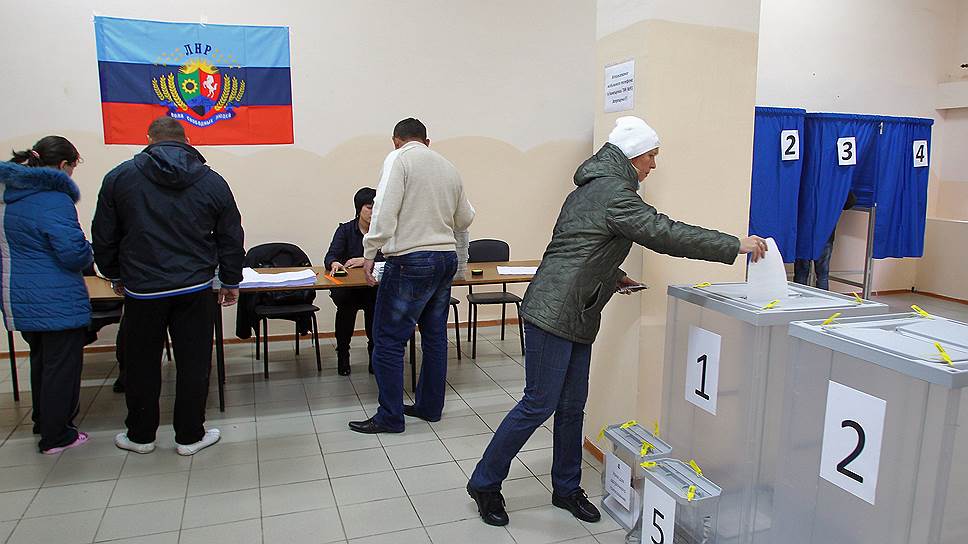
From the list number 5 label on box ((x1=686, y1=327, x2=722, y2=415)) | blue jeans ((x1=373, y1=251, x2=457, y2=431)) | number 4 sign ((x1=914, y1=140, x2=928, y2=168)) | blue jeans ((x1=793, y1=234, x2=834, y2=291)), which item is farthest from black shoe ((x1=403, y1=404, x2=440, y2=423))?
number 4 sign ((x1=914, y1=140, x2=928, y2=168))

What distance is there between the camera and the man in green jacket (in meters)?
2.13

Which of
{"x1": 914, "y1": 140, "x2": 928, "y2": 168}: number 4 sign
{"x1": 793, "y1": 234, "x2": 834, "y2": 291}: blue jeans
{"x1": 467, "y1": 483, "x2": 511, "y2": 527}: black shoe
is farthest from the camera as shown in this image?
{"x1": 914, "y1": 140, "x2": 928, "y2": 168}: number 4 sign

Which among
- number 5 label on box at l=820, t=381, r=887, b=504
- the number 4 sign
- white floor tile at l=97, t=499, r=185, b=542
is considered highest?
the number 4 sign

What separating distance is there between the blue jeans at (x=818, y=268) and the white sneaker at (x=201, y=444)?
502cm

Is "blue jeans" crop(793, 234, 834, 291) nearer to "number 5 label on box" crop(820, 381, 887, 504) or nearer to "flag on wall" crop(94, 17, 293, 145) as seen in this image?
"flag on wall" crop(94, 17, 293, 145)

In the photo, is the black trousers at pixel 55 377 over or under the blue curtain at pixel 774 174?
under

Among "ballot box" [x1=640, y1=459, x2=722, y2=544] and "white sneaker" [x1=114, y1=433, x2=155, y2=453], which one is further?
"white sneaker" [x1=114, y1=433, x2=155, y2=453]

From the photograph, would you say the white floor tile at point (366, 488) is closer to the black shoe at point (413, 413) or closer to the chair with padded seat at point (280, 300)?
the black shoe at point (413, 413)

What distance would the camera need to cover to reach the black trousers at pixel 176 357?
2922mm

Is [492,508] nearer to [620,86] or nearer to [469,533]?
[469,533]

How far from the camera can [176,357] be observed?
3.04 metres

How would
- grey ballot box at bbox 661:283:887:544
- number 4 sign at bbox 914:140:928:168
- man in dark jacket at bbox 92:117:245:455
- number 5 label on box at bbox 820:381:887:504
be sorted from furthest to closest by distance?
number 4 sign at bbox 914:140:928:168
man in dark jacket at bbox 92:117:245:455
grey ballot box at bbox 661:283:887:544
number 5 label on box at bbox 820:381:887:504

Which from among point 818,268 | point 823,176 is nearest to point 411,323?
point 823,176

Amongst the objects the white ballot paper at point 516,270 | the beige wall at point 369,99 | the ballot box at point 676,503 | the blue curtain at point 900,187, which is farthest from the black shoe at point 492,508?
the blue curtain at point 900,187
